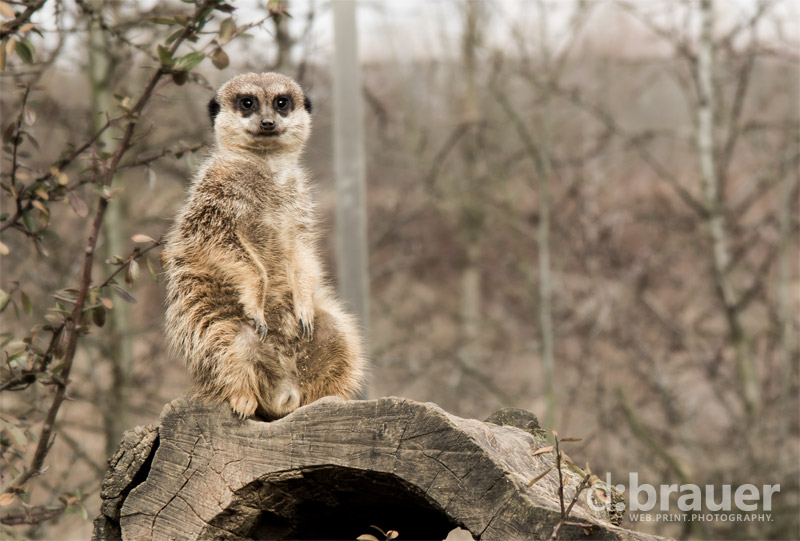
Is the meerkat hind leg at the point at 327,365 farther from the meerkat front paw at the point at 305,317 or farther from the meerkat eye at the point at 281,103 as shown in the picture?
the meerkat eye at the point at 281,103

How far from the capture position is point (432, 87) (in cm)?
963

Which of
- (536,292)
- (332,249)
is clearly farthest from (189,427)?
(332,249)

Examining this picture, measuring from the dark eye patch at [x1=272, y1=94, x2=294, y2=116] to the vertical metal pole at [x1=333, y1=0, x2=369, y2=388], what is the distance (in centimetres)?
195

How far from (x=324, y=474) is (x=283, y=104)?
1.24 metres

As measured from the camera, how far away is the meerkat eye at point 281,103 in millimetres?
2514

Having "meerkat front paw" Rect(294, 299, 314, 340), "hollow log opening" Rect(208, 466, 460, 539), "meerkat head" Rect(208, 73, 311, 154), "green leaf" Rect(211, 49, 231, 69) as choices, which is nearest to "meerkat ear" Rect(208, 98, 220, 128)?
"meerkat head" Rect(208, 73, 311, 154)

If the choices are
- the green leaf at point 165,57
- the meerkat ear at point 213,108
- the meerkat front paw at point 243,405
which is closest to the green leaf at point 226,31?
the green leaf at point 165,57

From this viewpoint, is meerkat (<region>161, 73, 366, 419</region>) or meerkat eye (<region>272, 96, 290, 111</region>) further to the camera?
meerkat eye (<region>272, 96, 290, 111</region>)

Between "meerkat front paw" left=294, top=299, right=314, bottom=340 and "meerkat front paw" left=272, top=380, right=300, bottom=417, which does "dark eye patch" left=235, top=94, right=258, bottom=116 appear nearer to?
"meerkat front paw" left=294, top=299, right=314, bottom=340

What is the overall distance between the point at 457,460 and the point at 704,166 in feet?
16.0

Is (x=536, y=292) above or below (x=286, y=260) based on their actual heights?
below

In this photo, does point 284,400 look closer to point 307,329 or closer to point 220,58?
point 307,329

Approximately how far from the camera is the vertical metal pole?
4422mm

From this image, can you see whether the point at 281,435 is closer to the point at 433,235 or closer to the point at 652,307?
the point at 652,307
